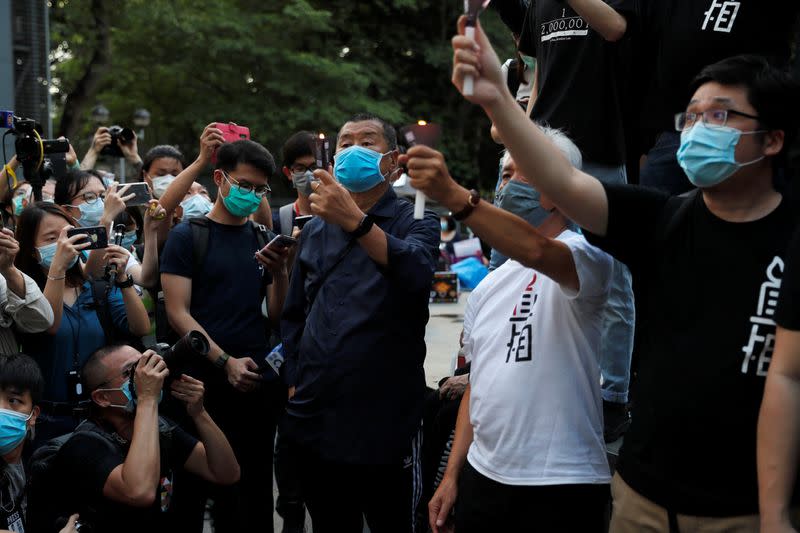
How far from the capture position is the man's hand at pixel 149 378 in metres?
3.60

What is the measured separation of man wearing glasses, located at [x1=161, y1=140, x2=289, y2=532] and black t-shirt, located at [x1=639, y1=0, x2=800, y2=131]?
6.06 ft

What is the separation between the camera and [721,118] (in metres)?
2.39

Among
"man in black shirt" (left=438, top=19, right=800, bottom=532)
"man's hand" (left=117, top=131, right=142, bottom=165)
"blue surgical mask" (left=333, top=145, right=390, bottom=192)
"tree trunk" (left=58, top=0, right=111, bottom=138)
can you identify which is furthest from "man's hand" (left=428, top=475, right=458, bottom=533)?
"tree trunk" (left=58, top=0, right=111, bottom=138)

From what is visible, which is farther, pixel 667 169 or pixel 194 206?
pixel 194 206

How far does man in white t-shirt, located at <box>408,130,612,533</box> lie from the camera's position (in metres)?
2.74

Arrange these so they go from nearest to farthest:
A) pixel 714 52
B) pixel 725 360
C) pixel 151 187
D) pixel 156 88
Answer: pixel 725 360
pixel 714 52
pixel 151 187
pixel 156 88

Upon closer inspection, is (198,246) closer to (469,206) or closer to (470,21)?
(469,206)

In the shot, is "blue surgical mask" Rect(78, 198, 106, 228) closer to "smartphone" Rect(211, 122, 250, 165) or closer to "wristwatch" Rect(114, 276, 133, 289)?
"wristwatch" Rect(114, 276, 133, 289)

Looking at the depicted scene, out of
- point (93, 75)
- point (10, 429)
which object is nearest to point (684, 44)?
point (10, 429)

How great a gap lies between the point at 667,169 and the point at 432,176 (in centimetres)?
156

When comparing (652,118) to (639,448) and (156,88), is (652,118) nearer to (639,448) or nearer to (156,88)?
(639,448)

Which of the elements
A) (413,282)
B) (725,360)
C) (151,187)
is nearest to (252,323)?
(413,282)

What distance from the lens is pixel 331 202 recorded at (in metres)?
3.40

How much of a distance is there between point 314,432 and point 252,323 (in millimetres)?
944
